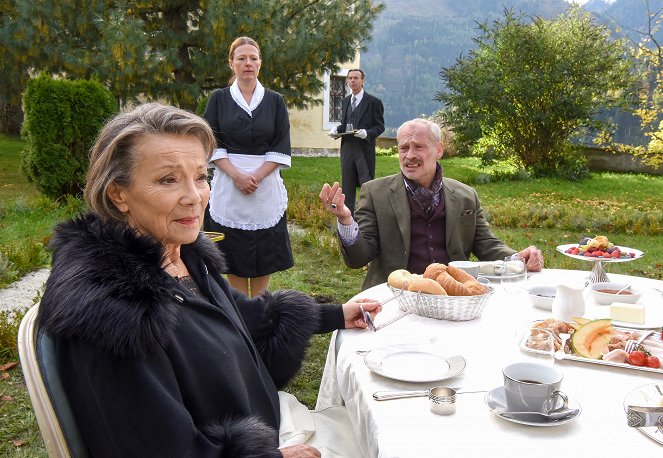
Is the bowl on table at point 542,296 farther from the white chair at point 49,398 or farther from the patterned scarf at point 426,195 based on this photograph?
the white chair at point 49,398

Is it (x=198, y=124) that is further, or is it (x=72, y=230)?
(x=198, y=124)

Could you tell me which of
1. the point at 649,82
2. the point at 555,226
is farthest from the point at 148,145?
the point at 649,82

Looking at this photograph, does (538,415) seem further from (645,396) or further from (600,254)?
(600,254)

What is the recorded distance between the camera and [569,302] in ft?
7.00

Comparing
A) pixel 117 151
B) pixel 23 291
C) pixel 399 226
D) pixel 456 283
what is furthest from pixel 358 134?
pixel 117 151

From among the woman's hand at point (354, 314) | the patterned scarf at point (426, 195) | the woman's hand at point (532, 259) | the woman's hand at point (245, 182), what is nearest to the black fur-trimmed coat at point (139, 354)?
the woman's hand at point (354, 314)

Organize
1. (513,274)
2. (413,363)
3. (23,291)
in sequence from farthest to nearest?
(23,291) → (513,274) → (413,363)

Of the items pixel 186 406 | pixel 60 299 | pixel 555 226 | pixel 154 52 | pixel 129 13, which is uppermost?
pixel 129 13

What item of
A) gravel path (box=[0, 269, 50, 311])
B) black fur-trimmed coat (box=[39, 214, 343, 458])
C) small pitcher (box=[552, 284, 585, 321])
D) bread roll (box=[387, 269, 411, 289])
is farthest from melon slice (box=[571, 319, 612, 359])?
gravel path (box=[0, 269, 50, 311])

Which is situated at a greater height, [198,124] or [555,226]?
[198,124]

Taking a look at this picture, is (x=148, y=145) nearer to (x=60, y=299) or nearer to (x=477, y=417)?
(x=60, y=299)

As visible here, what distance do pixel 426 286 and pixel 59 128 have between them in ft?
29.8

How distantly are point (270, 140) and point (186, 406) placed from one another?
3.27 meters

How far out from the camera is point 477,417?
4.78 feet
